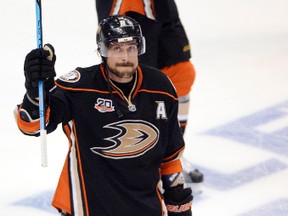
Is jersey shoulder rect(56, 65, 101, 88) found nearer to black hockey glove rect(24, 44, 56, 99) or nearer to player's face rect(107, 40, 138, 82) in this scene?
player's face rect(107, 40, 138, 82)

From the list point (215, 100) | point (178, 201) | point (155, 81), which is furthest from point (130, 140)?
point (215, 100)

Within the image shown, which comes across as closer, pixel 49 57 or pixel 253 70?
pixel 49 57

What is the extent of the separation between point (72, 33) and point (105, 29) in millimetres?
3732

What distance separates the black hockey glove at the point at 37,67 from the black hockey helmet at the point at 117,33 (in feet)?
1.13

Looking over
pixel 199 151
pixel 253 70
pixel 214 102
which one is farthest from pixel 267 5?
pixel 199 151

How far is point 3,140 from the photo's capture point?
18.3 ft

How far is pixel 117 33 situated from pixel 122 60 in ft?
0.35

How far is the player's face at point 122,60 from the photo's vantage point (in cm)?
348

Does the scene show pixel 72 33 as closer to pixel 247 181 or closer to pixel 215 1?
pixel 215 1

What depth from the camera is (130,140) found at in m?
3.54

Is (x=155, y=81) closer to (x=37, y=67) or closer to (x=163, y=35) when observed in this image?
(x=37, y=67)

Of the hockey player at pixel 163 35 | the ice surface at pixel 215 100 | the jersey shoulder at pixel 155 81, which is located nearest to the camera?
the jersey shoulder at pixel 155 81

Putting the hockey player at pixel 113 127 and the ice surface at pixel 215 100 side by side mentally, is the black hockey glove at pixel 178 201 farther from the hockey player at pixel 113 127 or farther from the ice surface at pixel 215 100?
the ice surface at pixel 215 100

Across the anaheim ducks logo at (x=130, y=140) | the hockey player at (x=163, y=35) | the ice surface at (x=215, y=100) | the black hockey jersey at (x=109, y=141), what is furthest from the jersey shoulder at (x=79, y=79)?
the ice surface at (x=215, y=100)
